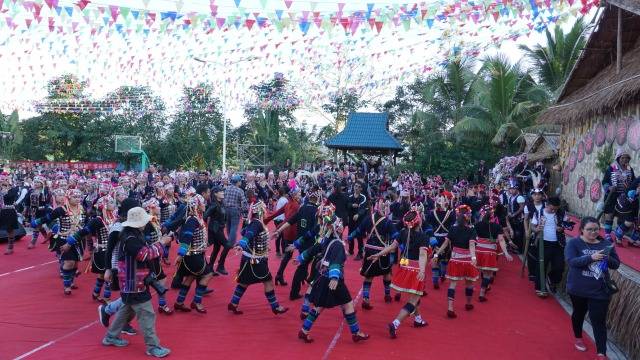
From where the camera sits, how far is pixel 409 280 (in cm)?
665

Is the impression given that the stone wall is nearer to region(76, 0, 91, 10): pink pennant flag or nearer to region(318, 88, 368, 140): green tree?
region(76, 0, 91, 10): pink pennant flag

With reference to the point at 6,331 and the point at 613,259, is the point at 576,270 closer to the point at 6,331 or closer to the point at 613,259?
the point at 613,259

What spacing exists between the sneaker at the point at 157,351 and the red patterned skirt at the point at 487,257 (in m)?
5.26

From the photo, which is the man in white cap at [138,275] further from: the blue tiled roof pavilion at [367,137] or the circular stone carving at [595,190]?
the blue tiled roof pavilion at [367,137]

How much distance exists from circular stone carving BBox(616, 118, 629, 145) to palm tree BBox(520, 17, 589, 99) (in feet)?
39.1

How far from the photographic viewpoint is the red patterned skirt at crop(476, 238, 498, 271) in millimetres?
8539

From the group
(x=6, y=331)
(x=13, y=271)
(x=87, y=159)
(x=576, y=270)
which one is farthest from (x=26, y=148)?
(x=576, y=270)

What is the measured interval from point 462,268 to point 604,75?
27.4 ft

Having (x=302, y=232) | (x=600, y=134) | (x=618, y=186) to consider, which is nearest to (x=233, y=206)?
(x=302, y=232)

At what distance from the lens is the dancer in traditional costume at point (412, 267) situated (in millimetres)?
6441

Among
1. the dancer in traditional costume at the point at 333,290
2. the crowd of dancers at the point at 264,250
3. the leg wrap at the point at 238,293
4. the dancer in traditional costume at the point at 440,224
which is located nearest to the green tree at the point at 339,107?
the crowd of dancers at the point at 264,250

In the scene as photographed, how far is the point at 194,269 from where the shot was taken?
23.4ft

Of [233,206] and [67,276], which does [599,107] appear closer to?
[233,206]

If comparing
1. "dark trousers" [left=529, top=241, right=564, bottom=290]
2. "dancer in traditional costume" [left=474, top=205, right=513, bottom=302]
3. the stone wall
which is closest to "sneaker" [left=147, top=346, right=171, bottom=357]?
"dancer in traditional costume" [left=474, top=205, right=513, bottom=302]
